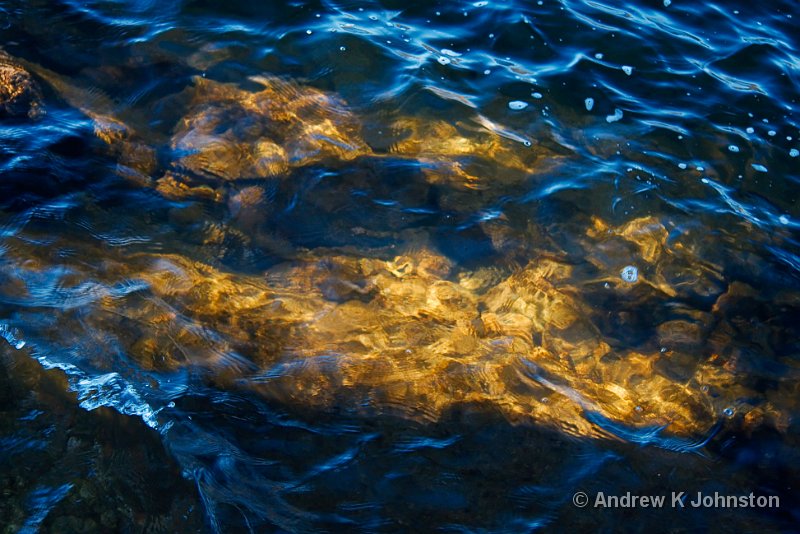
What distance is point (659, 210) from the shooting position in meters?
4.84

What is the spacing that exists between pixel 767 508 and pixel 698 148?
3201mm

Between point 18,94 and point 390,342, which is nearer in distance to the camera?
point 390,342

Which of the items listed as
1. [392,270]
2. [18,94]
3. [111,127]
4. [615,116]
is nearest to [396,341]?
[392,270]

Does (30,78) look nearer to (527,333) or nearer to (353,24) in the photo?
(353,24)

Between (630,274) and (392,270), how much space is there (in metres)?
1.71

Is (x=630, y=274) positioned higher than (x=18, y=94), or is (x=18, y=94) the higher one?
(x=18, y=94)

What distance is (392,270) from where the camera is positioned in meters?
4.23

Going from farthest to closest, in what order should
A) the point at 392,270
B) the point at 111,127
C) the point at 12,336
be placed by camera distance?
the point at 111,127
the point at 392,270
the point at 12,336

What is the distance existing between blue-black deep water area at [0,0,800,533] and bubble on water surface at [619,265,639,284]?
18mm

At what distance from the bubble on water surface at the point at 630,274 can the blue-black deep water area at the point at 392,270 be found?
18mm

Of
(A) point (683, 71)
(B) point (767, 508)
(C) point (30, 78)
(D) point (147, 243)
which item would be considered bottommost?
(B) point (767, 508)

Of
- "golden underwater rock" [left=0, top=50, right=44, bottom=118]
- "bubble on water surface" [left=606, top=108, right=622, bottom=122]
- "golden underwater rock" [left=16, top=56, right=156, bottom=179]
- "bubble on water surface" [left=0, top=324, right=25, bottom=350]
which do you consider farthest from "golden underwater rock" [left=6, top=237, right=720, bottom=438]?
"bubble on water surface" [left=606, top=108, right=622, bottom=122]

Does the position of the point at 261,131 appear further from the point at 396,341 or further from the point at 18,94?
the point at 396,341

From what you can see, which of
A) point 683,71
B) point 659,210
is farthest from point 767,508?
point 683,71
